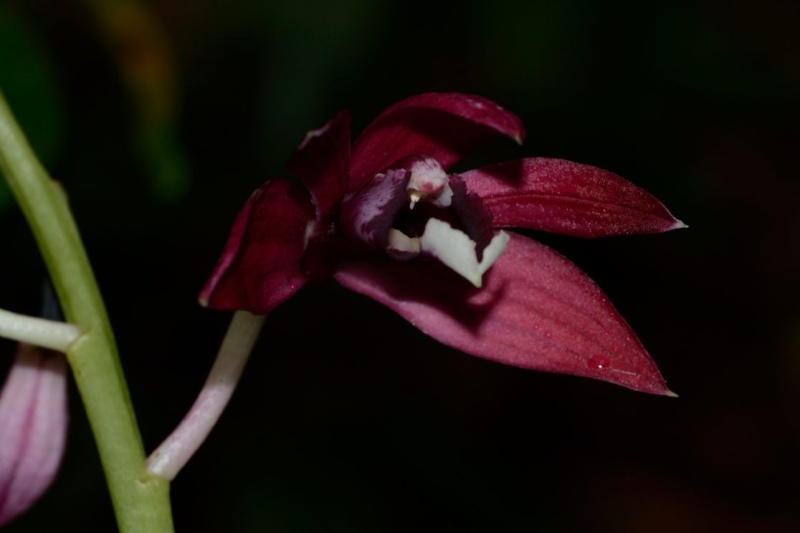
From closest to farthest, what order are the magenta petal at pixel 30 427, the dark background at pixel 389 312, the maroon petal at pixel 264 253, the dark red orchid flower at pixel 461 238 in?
1. the maroon petal at pixel 264 253
2. the dark red orchid flower at pixel 461 238
3. the magenta petal at pixel 30 427
4. the dark background at pixel 389 312

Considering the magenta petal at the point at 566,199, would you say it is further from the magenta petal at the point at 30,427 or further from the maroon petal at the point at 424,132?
the magenta petal at the point at 30,427

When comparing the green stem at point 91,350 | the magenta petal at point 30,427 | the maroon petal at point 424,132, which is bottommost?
the magenta petal at point 30,427

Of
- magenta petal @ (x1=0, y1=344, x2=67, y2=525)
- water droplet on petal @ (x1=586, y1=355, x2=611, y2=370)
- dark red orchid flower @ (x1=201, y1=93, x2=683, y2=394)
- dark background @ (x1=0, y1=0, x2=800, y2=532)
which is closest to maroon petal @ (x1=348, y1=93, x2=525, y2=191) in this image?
dark red orchid flower @ (x1=201, y1=93, x2=683, y2=394)

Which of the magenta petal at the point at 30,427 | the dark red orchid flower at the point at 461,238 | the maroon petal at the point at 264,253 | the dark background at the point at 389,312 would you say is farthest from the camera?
the dark background at the point at 389,312

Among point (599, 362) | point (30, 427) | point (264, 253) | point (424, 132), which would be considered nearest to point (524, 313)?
point (599, 362)

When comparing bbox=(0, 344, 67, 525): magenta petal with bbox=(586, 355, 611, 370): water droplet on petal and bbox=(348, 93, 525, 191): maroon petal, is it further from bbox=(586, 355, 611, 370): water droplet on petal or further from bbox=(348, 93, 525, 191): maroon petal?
bbox=(586, 355, 611, 370): water droplet on petal

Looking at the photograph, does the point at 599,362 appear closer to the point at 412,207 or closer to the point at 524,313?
the point at 524,313

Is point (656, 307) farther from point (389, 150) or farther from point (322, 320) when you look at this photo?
point (389, 150)

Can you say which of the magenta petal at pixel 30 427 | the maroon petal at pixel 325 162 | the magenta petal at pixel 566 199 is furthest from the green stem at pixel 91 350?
the magenta petal at pixel 566 199

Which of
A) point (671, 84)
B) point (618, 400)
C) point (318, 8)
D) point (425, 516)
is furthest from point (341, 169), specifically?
point (618, 400)
